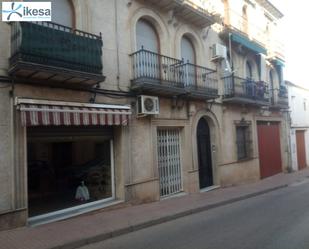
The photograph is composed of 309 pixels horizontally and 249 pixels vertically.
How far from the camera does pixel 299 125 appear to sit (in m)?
24.0

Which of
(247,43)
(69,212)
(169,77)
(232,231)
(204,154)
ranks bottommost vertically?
(232,231)

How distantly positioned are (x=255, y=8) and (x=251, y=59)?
3.25m

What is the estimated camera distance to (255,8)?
19.6m

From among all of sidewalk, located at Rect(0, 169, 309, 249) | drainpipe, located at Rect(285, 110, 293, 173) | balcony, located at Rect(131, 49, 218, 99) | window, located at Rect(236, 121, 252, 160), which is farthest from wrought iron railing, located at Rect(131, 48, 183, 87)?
drainpipe, located at Rect(285, 110, 293, 173)

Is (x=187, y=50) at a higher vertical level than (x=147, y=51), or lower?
higher

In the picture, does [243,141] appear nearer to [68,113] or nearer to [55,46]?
[68,113]

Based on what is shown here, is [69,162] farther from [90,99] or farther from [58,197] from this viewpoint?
[90,99]

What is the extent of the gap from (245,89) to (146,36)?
21.5ft

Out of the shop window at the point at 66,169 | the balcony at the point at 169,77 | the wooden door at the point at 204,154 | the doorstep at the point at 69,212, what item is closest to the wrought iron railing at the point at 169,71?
the balcony at the point at 169,77

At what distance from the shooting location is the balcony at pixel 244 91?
1526cm

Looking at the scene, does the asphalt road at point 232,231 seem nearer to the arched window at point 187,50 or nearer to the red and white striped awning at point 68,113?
the red and white striped awning at point 68,113

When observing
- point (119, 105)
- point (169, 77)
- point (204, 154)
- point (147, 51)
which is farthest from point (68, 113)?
point (204, 154)

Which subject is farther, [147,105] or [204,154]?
[204,154]

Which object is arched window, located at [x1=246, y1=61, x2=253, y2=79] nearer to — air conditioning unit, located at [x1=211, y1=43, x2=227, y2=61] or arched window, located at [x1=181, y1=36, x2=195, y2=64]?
air conditioning unit, located at [x1=211, y1=43, x2=227, y2=61]
